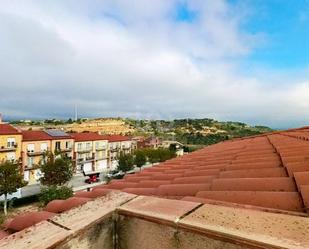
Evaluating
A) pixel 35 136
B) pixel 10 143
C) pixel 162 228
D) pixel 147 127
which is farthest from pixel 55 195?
pixel 147 127

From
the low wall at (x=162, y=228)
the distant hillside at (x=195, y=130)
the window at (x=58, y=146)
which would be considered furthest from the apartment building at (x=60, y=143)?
the distant hillside at (x=195, y=130)

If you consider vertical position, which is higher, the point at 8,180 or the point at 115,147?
the point at 115,147

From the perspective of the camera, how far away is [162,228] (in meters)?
1.71

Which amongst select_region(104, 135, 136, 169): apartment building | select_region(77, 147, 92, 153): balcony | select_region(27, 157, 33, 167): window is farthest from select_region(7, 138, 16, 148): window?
select_region(104, 135, 136, 169): apartment building

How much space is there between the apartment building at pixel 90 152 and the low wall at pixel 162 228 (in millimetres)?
50808

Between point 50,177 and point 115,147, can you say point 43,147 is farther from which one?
point 115,147

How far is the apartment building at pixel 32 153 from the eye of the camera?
136ft

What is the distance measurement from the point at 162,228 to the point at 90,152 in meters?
54.5

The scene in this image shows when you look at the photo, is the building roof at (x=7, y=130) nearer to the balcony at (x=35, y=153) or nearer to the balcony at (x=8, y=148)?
the balcony at (x=8, y=148)

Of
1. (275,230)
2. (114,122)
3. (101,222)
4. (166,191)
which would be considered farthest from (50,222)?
(114,122)

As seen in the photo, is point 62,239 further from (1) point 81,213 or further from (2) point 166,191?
A: (2) point 166,191

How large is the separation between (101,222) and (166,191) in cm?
115

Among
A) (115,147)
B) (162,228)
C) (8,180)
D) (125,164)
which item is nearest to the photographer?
(162,228)

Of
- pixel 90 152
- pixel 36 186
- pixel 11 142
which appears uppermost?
pixel 11 142
